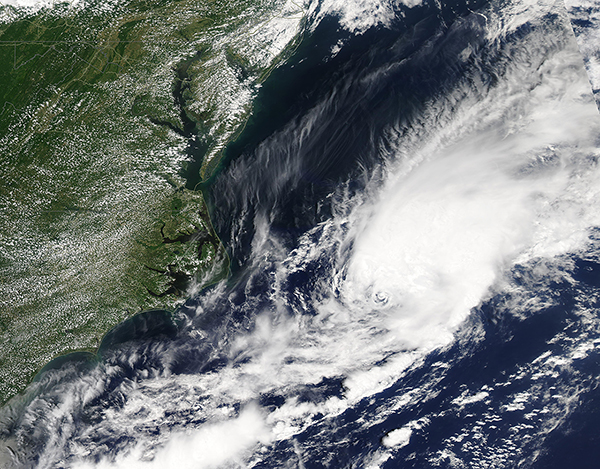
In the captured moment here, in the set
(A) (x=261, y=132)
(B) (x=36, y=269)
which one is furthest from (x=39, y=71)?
(A) (x=261, y=132)

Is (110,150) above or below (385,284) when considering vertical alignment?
above

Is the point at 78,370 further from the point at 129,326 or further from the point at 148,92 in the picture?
the point at 148,92

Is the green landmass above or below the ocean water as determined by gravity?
above

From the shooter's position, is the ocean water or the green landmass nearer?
the ocean water

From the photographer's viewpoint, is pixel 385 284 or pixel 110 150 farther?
pixel 110 150

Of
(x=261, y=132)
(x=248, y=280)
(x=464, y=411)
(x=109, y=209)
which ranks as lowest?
(x=464, y=411)
